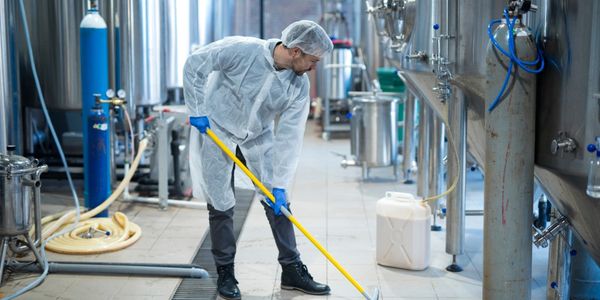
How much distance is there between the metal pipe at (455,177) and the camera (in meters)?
3.05

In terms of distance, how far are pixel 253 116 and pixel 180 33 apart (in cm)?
269

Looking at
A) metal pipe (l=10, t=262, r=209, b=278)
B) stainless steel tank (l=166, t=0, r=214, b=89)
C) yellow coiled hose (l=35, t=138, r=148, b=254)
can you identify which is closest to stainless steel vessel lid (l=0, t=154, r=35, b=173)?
metal pipe (l=10, t=262, r=209, b=278)

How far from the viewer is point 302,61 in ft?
9.56

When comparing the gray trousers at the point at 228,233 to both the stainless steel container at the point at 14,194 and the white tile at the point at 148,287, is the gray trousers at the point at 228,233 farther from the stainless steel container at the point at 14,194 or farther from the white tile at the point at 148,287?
the stainless steel container at the point at 14,194

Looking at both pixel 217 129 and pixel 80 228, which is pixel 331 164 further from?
pixel 217 129

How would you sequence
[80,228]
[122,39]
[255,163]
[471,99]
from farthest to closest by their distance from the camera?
[122,39]
[80,228]
[255,163]
[471,99]

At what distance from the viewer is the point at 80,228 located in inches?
152

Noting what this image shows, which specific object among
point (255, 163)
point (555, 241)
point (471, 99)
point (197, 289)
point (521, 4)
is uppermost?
point (521, 4)

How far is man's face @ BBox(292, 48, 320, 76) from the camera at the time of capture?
2902 mm

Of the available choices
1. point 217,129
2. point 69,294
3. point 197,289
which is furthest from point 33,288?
point 217,129

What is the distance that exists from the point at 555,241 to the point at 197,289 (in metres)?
1.44

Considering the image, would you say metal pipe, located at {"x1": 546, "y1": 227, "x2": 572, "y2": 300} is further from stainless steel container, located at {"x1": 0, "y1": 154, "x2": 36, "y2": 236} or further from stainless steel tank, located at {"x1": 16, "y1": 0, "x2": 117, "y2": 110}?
stainless steel tank, located at {"x1": 16, "y1": 0, "x2": 117, "y2": 110}

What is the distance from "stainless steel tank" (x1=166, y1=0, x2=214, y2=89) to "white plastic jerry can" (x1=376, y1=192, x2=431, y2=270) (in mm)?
2469

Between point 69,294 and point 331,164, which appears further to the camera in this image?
point 331,164
